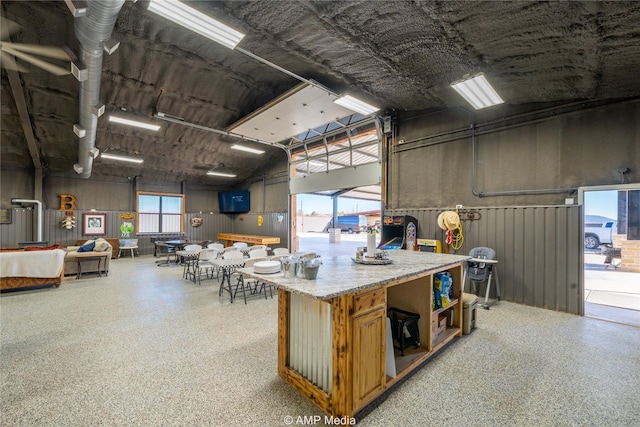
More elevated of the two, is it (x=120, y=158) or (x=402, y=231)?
(x=120, y=158)

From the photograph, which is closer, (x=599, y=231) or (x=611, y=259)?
(x=611, y=259)

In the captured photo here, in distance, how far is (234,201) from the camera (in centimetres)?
1212

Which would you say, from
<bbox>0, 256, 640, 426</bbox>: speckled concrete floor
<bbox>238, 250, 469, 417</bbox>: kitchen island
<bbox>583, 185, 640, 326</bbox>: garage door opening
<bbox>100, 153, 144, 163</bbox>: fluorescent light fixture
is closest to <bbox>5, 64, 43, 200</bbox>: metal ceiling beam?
<bbox>100, 153, 144, 163</bbox>: fluorescent light fixture

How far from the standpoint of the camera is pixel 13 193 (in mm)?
8586

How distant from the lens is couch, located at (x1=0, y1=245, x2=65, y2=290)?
5191 mm

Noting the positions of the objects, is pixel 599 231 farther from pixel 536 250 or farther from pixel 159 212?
pixel 159 212

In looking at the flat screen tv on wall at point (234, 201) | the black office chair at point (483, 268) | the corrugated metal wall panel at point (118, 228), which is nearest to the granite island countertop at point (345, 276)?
the black office chair at point (483, 268)

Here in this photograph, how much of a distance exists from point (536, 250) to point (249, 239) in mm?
8627

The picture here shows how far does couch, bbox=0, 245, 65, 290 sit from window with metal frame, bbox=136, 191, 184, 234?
5.57m

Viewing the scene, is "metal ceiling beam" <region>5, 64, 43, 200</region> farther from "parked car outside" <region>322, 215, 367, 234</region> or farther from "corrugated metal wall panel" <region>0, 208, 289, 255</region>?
"parked car outside" <region>322, 215, 367, 234</region>

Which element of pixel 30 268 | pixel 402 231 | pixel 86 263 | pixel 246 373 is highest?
pixel 402 231

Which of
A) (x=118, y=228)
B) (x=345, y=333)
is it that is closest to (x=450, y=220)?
(x=345, y=333)

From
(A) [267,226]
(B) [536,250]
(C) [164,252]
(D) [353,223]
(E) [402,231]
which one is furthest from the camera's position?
(D) [353,223]

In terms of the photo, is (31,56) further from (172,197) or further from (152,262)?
(172,197)
